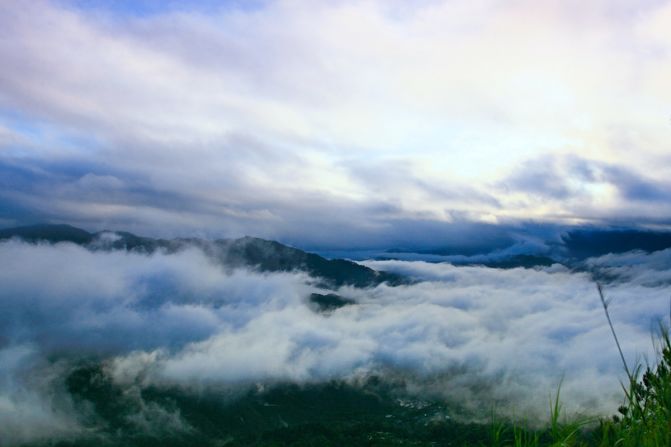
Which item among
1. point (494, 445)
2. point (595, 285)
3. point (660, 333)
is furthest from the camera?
point (660, 333)

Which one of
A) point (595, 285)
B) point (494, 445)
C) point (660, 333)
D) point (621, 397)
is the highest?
point (595, 285)

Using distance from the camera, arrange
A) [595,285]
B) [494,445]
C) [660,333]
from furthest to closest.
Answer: [660,333], [494,445], [595,285]

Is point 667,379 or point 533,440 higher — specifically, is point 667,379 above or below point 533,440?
above

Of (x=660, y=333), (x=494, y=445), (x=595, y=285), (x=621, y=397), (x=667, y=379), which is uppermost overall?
(x=595, y=285)

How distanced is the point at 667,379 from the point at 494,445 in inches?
109

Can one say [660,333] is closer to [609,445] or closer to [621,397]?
[621,397]

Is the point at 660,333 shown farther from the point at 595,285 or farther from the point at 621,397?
the point at 595,285

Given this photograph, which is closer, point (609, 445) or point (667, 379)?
point (609, 445)

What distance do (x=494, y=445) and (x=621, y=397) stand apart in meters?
2.70

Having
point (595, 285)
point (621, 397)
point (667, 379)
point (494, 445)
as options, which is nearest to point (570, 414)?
point (621, 397)

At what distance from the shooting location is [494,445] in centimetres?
680

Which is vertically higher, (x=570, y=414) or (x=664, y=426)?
(x=664, y=426)

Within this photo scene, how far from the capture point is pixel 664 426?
6.20m

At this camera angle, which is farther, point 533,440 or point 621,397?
point 621,397
